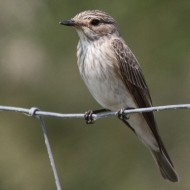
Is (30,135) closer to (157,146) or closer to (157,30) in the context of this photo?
(157,30)

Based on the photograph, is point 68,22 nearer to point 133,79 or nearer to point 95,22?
point 95,22

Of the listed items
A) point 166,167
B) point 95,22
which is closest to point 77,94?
point 95,22

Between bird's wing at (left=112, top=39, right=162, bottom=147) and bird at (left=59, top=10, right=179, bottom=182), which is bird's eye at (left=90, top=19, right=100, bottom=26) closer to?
bird at (left=59, top=10, right=179, bottom=182)

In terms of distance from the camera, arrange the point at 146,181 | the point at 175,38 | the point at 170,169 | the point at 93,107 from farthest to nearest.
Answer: the point at 175,38, the point at 93,107, the point at 146,181, the point at 170,169

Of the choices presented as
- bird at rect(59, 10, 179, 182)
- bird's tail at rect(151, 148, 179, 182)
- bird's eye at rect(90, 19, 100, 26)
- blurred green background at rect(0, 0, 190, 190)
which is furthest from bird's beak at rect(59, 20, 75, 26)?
blurred green background at rect(0, 0, 190, 190)

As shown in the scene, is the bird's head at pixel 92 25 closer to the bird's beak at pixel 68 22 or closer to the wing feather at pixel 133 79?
the bird's beak at pixel 68 22

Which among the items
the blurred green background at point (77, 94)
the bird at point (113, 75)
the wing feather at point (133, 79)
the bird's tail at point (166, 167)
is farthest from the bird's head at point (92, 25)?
the blurred green background at point (77, 94)

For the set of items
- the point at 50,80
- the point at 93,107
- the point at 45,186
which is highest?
the point at 50,80

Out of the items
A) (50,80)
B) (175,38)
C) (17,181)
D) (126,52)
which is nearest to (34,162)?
(17,181)
